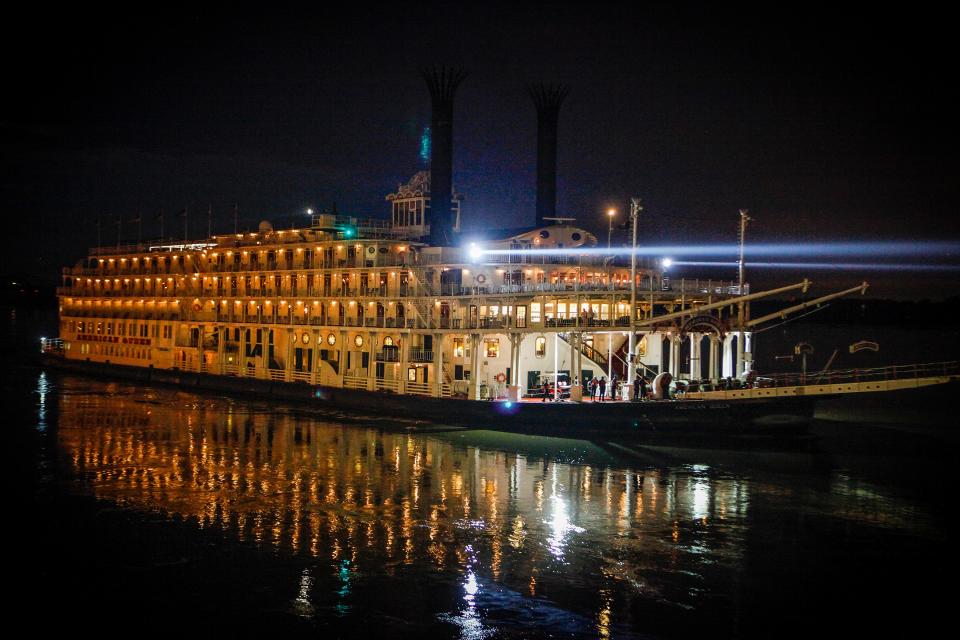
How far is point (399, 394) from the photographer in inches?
2010

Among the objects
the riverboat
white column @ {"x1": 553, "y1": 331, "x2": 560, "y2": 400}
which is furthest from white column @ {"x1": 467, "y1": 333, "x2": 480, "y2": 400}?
white column @ {"x1": 553, "y1": 331, "x2": 560, "y2": 400}

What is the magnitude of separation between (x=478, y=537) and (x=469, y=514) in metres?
2.61

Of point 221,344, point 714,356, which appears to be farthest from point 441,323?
point 221,344

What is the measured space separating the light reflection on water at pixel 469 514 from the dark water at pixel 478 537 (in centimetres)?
9

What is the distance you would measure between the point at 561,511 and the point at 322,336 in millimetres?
36176

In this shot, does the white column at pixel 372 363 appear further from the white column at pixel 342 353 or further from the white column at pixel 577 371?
the white column at pixel 577 371

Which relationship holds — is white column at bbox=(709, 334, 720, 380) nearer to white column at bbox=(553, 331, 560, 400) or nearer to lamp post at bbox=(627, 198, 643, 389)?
lamp post at bbox=(627, 198, 643, 389)

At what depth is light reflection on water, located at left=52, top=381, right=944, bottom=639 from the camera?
788 inches

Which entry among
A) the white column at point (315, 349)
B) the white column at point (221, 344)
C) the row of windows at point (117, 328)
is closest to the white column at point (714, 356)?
the white column at point (315, 349)

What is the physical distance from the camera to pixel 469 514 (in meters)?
27.5

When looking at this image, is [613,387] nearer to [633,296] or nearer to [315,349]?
[633,296]

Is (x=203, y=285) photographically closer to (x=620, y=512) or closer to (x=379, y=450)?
(x=379, y=450)

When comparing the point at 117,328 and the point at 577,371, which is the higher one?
the point at 117,328

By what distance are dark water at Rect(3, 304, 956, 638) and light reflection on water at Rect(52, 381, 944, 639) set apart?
9cm
